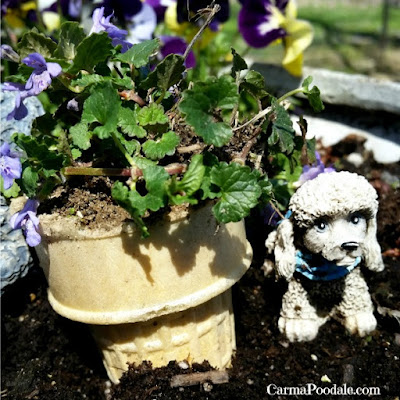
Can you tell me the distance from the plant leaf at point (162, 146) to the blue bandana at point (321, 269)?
47cm

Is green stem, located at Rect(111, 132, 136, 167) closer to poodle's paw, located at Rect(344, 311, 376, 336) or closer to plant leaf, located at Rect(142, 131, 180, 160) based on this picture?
plant leaf, located at Rect(142, 131, 180, 160)

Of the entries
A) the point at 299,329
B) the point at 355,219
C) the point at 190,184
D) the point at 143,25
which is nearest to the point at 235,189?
the point at 190,184

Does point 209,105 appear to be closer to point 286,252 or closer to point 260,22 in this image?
point 286,252

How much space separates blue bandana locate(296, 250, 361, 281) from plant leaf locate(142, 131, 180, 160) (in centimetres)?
47

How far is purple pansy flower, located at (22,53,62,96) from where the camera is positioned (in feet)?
3.84

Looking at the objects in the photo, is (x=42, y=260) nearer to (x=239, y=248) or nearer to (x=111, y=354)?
(x=111, y=354)

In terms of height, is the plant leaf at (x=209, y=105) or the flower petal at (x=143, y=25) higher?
the plant leaf at (x=209, y=105)

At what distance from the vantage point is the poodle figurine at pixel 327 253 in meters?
1.33

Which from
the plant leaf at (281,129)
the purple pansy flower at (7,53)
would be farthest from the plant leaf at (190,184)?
the purple pansy flower at (7,53)

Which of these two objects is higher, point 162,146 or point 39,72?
point 39,72

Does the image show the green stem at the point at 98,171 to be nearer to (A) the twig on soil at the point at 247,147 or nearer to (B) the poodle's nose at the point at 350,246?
(A) the twig on soil at the point at 247,147

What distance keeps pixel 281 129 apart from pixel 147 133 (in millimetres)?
309

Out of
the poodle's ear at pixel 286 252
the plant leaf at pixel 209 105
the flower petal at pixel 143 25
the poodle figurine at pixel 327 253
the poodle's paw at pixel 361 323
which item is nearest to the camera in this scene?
the plant leaf at pixel 209 105

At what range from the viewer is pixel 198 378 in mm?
1437
